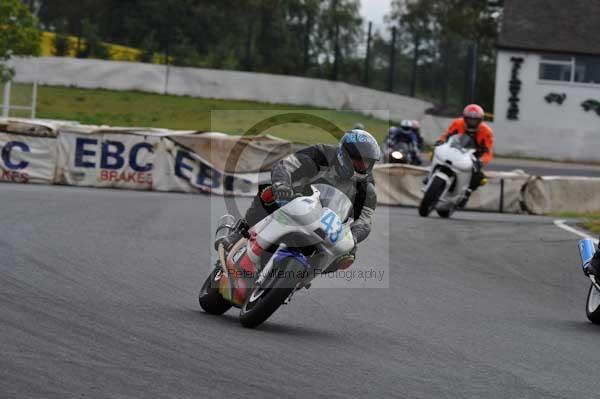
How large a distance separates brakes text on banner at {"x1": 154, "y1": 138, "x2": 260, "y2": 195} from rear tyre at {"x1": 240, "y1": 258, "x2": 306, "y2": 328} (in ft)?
45.9

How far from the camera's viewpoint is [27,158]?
21.4 meters

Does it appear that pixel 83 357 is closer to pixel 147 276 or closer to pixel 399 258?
pixel 147 276

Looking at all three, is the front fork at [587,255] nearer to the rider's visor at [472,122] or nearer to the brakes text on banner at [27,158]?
the rider's visor at [472,122]

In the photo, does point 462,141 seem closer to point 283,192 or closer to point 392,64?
point 283,192

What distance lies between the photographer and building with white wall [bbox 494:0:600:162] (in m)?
41.4

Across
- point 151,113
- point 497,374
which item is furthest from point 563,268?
point 151,113

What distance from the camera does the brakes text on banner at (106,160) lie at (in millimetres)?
21484

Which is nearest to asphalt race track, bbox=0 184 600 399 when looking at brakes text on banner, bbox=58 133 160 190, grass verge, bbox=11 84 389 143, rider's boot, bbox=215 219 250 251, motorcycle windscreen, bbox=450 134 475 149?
rider's boot, bbox=215 219 250 251

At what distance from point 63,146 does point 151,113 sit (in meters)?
16.2

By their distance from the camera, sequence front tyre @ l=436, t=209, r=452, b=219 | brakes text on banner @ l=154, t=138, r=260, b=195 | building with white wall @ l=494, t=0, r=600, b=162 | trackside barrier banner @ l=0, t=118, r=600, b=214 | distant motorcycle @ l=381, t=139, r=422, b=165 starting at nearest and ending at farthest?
front tyre @ l=436, t=209, r=452, b=219, trackside barrier banner @ l=0, t=118, r=600, b=214, brakes text on banner @ l=154, t=138, r=260, b=195, distant motorcycle @ l=381, t=139, r=422, b=165, building with white wall @ l=494, t=0, r=600, b=162

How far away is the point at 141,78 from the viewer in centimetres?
4022

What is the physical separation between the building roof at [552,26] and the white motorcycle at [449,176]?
27.8 m

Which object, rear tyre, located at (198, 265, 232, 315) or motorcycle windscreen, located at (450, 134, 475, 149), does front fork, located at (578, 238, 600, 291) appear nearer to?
rear tyre, located at (198, 265, 232, 315)

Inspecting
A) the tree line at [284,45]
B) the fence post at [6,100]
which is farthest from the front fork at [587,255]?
the tree line at [284,45]
